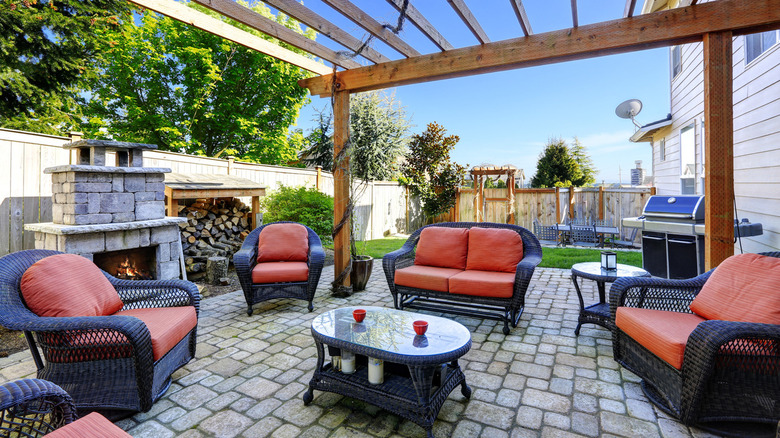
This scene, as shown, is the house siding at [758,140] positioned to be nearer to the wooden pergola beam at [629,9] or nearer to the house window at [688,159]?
the house window at [688,159]

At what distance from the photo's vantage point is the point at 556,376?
2.51 metres

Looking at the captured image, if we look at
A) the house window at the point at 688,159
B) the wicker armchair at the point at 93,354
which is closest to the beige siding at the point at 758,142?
the house window at the point at 688,159

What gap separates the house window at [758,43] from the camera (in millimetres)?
3756

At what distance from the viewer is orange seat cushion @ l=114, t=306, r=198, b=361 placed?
2.11m

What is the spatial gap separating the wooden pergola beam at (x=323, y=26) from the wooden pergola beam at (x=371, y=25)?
0.36 metres

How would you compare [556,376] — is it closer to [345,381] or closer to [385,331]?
[385,331]

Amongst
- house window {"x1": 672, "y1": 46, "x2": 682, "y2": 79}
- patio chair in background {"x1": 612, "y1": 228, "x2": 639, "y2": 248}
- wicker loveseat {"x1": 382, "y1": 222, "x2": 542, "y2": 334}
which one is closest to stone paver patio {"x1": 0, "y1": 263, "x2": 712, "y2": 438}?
wicker loveseat {"x1": 382, "y1": 222, "x2": 542, "y2": 334}

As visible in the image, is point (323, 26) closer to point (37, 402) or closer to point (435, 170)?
point (37, 402)

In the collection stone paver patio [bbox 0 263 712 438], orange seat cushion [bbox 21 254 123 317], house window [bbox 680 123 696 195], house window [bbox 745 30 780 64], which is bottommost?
stone paver patio [bbox 0 263 712 438]

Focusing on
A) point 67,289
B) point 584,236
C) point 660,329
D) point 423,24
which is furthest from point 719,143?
point 584,236

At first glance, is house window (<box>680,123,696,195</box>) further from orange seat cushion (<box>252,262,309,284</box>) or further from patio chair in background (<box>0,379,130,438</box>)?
patio chair in background (<box>0,379,130,438</box>)

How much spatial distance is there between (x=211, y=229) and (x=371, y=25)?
4.24 metres

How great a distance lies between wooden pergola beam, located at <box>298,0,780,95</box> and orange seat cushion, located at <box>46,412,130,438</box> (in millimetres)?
3888

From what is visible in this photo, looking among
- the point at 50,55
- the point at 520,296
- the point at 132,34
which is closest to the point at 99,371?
the point at 520,296
